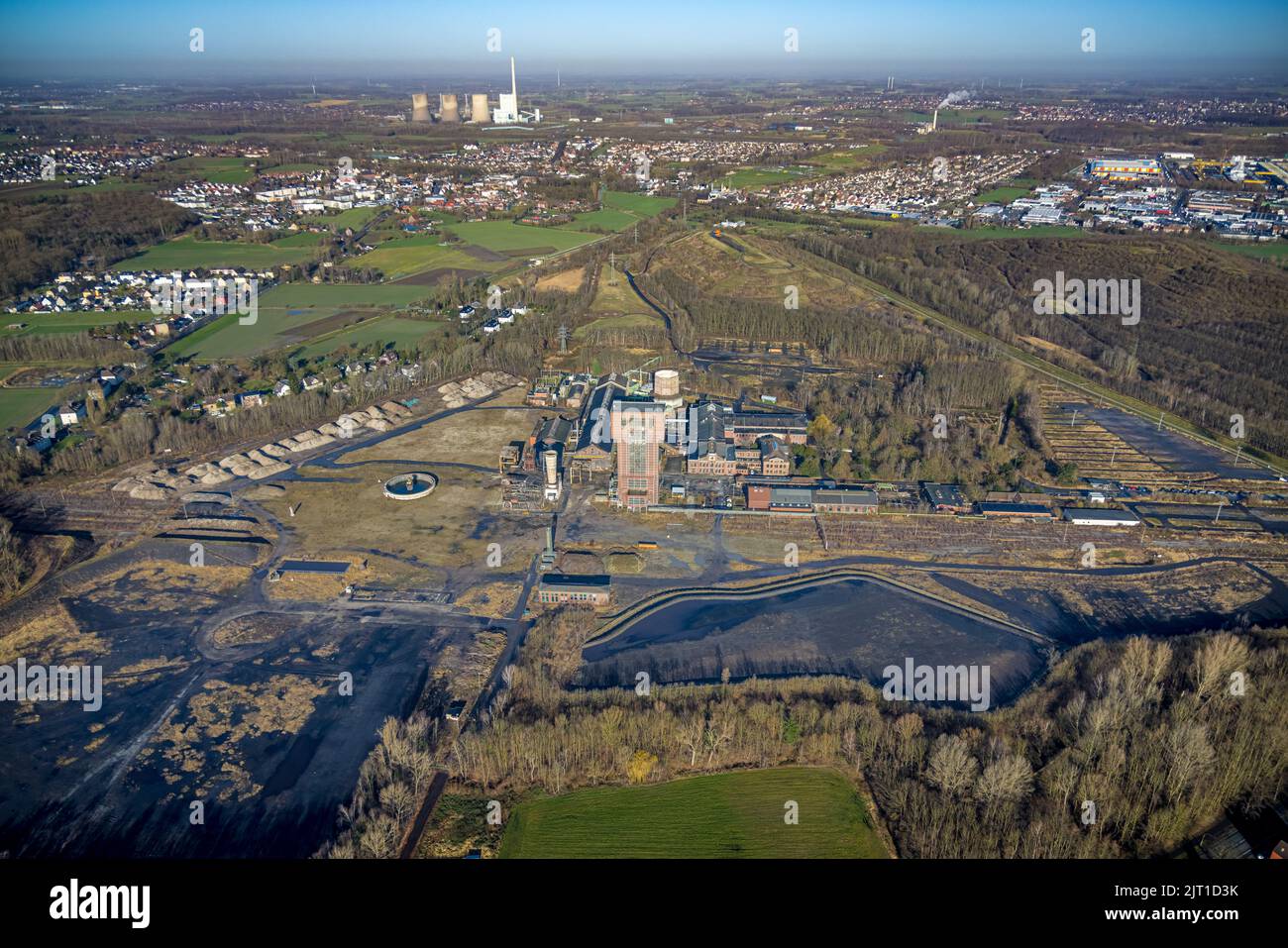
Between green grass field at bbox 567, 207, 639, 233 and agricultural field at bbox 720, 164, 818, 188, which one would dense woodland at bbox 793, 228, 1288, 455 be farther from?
agricultural field at bbox 720, 164, 818, 188

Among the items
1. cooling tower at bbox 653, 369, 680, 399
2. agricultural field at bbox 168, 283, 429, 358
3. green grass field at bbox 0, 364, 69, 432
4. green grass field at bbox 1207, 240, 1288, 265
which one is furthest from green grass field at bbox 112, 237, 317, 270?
green grass field at bbox 1207, 240, 1288, 265

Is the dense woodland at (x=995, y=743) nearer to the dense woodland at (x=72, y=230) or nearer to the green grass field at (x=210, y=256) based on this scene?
the green grass field at (x=210, y=256)

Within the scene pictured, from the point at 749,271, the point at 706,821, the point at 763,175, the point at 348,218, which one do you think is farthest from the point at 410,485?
the point at 763,175

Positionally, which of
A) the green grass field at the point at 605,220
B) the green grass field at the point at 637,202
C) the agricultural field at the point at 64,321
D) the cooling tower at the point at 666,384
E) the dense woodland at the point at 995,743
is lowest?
the dense woodland at the point at 995,743

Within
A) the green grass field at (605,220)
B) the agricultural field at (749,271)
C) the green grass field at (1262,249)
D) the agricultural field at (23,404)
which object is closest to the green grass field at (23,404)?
the agricultural field at (23,404)

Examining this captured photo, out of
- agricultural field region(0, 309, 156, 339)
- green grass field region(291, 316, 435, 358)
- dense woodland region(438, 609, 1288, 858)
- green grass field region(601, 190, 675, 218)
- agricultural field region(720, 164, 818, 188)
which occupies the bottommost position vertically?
dense woodland region(438, 609, 1288, 858)

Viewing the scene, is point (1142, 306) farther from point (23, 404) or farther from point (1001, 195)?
point (23, 404)

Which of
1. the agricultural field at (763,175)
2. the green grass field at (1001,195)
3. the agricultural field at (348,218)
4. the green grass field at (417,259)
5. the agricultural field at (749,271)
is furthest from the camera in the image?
the agricultural field at (763,175)
